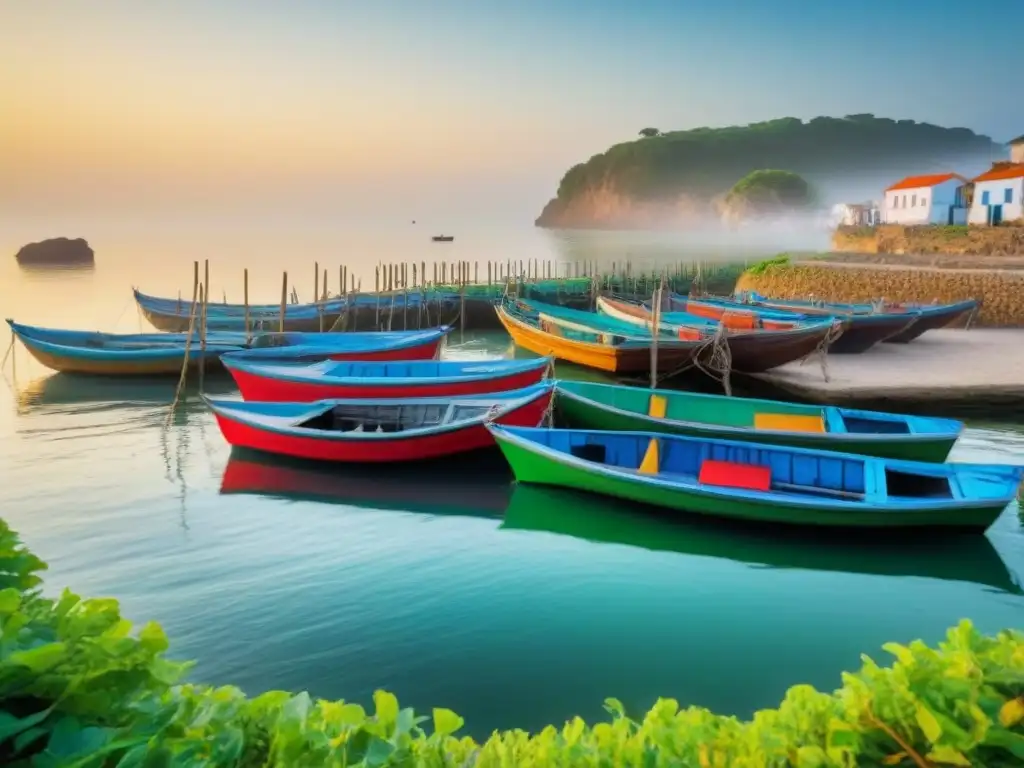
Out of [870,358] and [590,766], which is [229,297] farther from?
[590,766]

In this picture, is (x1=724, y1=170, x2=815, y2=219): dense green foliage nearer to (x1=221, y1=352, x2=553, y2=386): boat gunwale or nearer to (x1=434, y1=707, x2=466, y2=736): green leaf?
(x1=221, y1=352, x2=553, y2=386): boat gunwale

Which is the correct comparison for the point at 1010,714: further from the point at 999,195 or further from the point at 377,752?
the point at 999,195

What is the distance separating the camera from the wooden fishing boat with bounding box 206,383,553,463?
14.1 m

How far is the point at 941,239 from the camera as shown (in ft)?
131

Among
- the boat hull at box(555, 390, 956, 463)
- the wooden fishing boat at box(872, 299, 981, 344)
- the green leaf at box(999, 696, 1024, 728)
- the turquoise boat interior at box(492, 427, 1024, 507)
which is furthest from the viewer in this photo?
the wooden fishing boat at box(872, 299, 981, 344)

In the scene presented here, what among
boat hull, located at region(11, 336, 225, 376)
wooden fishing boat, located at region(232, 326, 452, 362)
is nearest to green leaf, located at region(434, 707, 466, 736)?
wooden fishing boat, located at region(232, 326, 452, 362)

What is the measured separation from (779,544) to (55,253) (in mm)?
99979

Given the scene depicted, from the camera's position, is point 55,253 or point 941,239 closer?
point 941,239

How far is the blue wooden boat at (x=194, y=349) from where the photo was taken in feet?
70.1

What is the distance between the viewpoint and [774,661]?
8.26 m

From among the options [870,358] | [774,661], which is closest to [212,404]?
[774,661]

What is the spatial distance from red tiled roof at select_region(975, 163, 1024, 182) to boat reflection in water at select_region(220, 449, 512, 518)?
38.4 m

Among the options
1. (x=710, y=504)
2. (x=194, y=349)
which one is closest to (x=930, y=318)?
(x=710, y=504)

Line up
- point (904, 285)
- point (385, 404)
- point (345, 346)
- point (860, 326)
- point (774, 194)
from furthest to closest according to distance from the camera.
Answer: point (774, 194) → point (904, 285) → point (860, 326) → point (345, 346) → point (385, 404)
